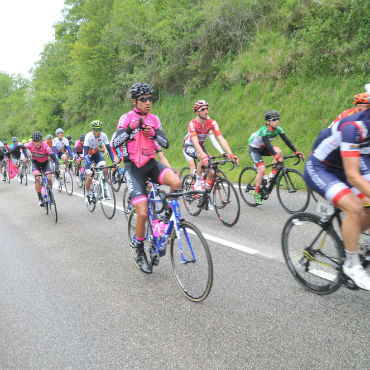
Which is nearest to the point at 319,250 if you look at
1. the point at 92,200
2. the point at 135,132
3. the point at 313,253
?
the point at 313,253

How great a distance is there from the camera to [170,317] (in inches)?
132

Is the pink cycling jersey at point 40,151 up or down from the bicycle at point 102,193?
up

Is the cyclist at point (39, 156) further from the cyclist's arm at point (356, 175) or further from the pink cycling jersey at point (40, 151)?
the cyclist's arm at point (356, 175)

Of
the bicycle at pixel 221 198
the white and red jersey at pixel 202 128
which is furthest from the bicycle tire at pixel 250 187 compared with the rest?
the white and red jersey at pixel 202 128

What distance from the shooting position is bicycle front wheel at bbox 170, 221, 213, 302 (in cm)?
344

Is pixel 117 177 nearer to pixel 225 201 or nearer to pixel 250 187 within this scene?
pixel 250 187

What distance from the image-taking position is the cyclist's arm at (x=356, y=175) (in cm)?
284

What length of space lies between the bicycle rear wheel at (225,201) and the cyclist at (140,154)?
83.5 inches

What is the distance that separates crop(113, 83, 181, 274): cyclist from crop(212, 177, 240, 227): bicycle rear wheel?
83.5 inches

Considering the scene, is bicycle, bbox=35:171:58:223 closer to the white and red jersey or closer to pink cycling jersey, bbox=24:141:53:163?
pink cycling jersey, bbox=24:141:53:163

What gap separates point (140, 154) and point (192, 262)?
5.46 feet

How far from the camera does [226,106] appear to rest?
17.0m

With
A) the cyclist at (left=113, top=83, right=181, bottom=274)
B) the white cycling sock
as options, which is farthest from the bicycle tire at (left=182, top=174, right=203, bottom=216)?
the white cycling sock

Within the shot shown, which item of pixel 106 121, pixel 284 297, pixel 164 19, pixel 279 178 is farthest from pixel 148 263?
pixel 106 121
